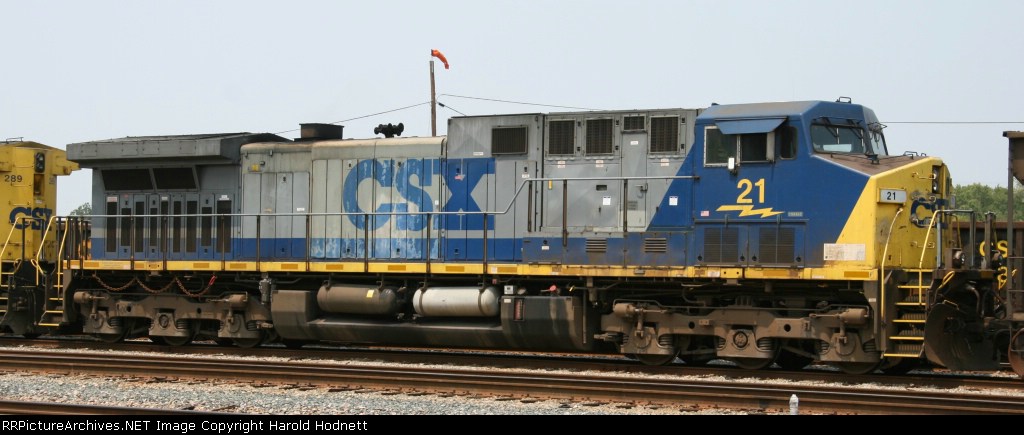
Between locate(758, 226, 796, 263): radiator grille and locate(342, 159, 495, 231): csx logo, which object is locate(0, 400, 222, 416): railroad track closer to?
locate(342, 159, 495, 231): csx logo

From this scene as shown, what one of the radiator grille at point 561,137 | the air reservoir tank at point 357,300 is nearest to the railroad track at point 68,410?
the air reservoir tank at point 357,300

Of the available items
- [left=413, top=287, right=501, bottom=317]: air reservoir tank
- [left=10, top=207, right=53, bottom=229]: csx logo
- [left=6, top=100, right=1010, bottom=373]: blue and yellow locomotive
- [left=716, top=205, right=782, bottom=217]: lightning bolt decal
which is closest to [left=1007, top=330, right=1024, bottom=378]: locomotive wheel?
[left=6, top=100, right=1010, bottom=373]: blue and yellow locomotive

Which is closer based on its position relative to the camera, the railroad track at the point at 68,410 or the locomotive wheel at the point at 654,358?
the railroad track at the point at 68,410

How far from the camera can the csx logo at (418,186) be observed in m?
15.5

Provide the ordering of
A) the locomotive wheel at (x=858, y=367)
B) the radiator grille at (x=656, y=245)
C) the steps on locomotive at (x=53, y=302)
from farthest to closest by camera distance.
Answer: the steps on locomotive at (x=53, y=302)
the radiator grille at (x=656, y=245)
the locomotive wheel at (x=858, y=367)

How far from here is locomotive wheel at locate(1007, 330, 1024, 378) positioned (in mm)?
12305

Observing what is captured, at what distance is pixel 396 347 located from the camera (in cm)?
1820

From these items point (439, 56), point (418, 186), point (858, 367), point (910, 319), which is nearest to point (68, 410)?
point (418, 186)

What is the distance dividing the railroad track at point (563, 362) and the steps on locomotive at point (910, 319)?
0.37 m

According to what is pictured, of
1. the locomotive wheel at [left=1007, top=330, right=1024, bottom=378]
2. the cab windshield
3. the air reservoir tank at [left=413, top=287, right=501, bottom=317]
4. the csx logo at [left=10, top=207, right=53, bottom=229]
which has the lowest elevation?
the locomotive wheel at [left=1007, top=330, right=1024, bottom=378]

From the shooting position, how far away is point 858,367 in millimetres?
13055

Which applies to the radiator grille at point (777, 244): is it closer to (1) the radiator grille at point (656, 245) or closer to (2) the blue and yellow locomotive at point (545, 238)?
(2) the blue and yellow locomotive at point (545, 238)

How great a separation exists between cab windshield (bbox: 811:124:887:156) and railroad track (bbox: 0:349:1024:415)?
3.10m
